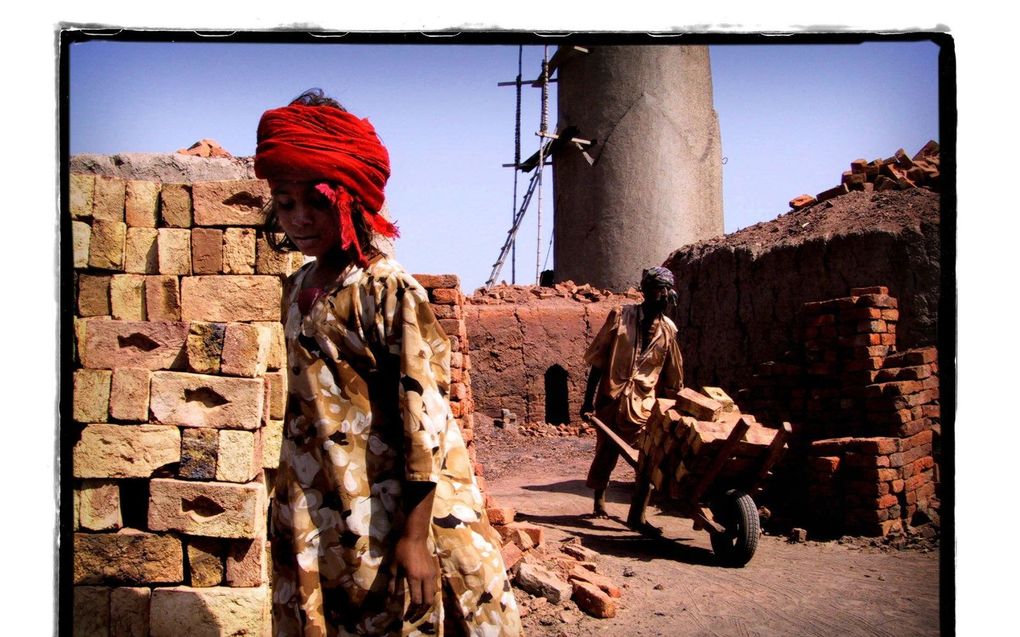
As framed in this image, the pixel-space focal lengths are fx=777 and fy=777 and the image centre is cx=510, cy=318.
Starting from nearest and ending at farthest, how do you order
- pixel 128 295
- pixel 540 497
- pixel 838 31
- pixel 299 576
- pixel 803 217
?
pixel 299 576 < pixel 838 31 < pixel 128 295 < pixel 540 497 < pixel 803 217

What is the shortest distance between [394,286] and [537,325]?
1163 centimetres

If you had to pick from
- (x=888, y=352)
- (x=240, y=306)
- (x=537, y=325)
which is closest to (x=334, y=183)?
(x=240, y=306)

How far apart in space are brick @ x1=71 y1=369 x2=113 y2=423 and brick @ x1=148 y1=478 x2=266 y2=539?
1.27 feet

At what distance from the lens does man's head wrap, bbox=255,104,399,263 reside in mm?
1862

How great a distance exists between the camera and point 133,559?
3309 millimetres

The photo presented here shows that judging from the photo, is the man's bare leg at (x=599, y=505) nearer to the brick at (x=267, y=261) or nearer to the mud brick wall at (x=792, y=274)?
the mud brick wall at (x=792, y=274)

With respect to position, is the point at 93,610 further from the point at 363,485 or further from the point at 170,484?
the point at 363,485

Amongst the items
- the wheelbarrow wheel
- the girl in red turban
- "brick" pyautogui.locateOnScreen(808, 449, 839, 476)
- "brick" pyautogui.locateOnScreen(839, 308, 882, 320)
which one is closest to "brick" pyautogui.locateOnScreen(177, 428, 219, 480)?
the girl in red turban

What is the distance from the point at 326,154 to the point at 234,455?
1885 millimetres

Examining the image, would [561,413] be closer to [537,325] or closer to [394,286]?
[537,325]

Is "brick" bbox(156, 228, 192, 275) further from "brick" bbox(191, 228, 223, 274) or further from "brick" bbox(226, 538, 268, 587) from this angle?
"brick" bbox(226, 538, 268, 587)

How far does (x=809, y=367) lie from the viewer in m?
7.26

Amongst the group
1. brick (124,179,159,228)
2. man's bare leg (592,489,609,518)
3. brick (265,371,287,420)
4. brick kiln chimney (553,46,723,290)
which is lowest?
man's bare leg (592,489,609,518)

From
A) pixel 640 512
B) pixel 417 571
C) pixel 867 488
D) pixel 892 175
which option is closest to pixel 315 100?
pixel 417 571
